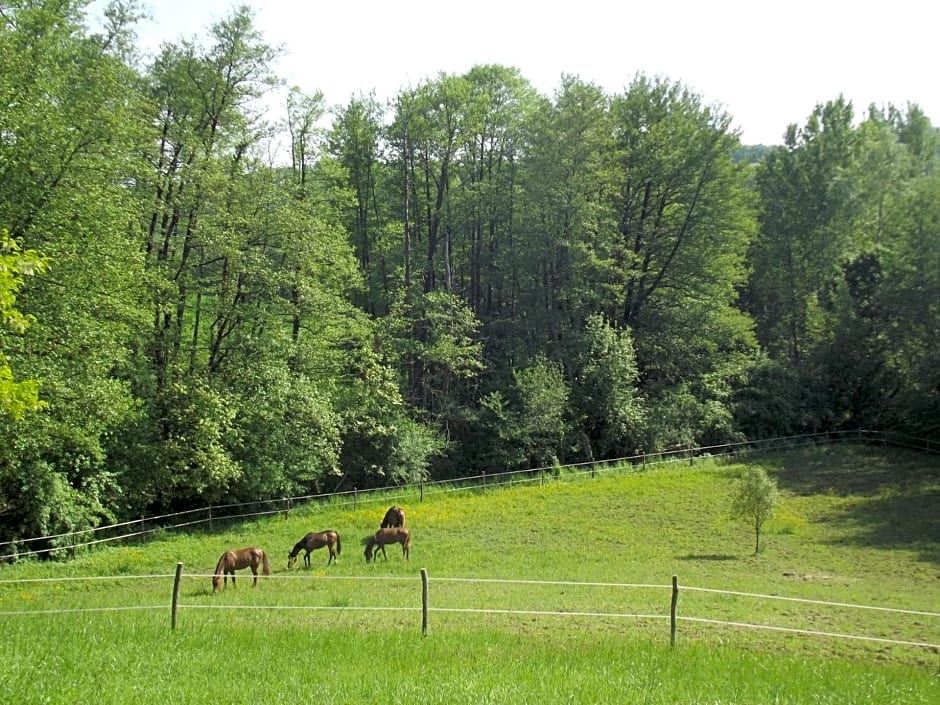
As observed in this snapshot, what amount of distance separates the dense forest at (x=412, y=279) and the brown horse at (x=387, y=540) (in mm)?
7070

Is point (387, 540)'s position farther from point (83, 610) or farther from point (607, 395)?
point (607, 395)

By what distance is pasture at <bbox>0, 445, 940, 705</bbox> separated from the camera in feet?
26.1

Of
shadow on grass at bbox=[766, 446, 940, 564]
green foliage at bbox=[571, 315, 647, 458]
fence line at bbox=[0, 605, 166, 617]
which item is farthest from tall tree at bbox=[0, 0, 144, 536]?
shadow on grass at bbox=[766, 446, 940, 564]

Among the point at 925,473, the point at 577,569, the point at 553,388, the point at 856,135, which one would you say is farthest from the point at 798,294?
the point at 577,569

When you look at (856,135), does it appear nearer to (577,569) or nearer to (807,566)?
(807,566)

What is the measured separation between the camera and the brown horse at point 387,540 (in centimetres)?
2031

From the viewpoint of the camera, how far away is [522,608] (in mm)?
13133

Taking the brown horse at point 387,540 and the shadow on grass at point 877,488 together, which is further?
the shadow on grass at point 877,488

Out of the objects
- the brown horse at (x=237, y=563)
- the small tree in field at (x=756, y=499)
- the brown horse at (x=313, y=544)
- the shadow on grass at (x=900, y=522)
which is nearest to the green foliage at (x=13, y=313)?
the brown horse at (x=237, y=563)

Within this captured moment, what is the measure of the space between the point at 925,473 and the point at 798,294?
15772 mm

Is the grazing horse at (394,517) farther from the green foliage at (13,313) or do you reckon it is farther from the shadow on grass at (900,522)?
the shadow on grass at (900,522)

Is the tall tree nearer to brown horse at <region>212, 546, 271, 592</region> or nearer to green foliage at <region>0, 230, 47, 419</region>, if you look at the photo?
brown horse at <region>212, 546, 271, 592</region>

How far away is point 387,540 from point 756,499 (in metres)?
11.7

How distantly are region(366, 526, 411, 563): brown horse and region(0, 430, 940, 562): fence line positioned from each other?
23.6 feet
